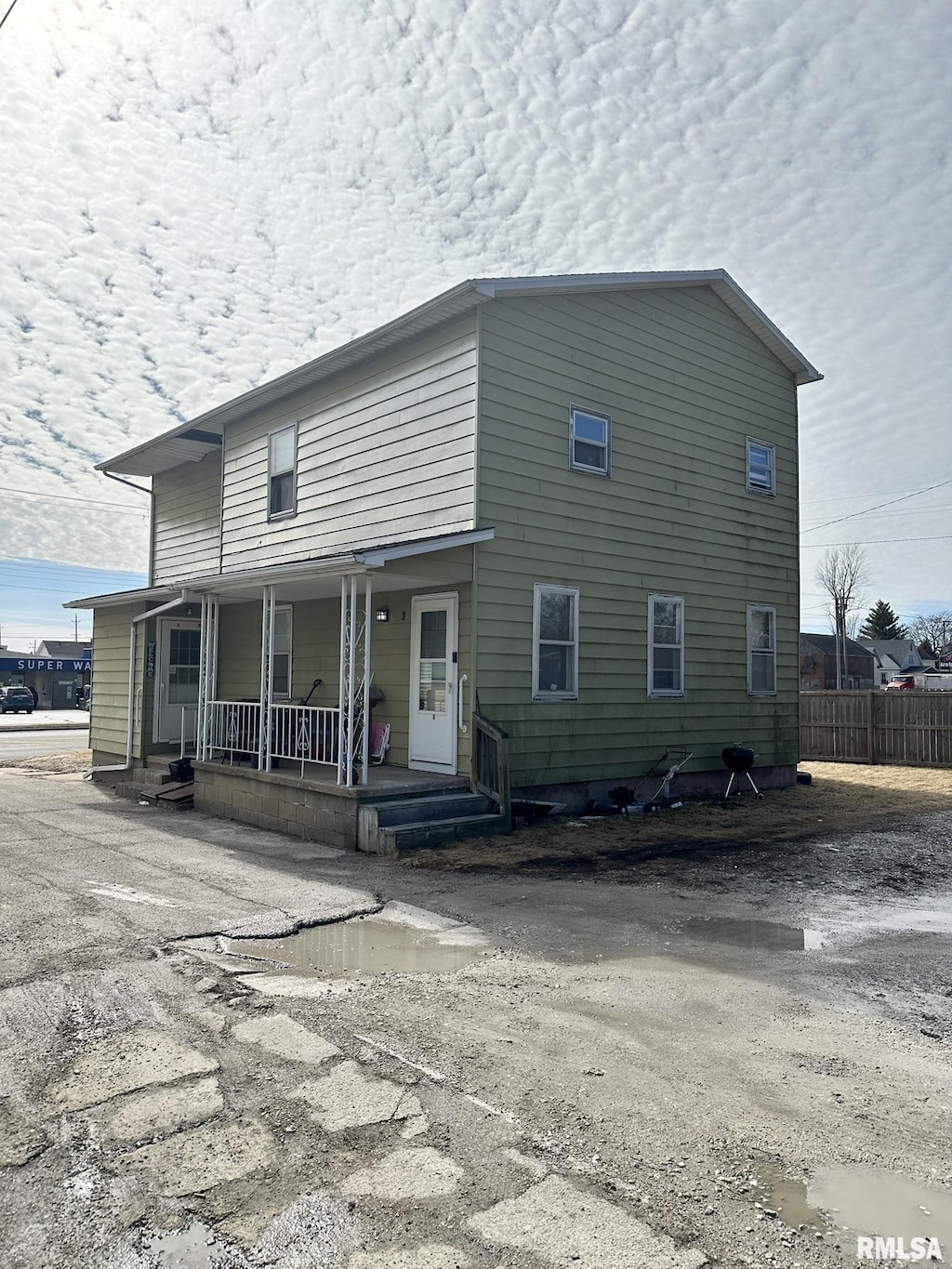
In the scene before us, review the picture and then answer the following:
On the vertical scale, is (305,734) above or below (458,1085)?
above

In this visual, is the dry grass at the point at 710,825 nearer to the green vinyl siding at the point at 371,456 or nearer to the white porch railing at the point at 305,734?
the white porch railing at the point at 305,734

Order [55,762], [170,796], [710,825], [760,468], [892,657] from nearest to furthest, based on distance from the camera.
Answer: [710,825]
[170,796]
[760,468]
[55,762]
[892,657]

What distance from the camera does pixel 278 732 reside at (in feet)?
37.6

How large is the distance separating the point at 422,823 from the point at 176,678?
807 cm

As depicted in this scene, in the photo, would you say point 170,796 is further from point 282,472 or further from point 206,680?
point 282,472

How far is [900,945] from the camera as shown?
580 centimetres

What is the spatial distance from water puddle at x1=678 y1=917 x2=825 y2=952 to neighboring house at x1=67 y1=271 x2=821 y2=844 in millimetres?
3873

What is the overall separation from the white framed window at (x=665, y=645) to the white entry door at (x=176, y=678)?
7641 millimetres

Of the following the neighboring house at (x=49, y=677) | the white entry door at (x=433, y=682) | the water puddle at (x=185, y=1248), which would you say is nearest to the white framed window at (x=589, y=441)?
the white entry door at (x=433, y=682)

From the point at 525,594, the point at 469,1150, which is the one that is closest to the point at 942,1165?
the point at 469,1150

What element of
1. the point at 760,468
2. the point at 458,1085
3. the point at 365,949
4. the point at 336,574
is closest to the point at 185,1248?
the point at 458,1085

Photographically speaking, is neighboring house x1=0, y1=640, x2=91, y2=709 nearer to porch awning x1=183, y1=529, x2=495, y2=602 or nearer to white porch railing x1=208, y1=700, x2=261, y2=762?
white porch railing x1=208, y1=700, x2=261, y2=762

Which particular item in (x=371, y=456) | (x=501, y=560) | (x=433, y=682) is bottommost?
(x=433, y=682)

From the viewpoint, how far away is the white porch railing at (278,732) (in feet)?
34.6
